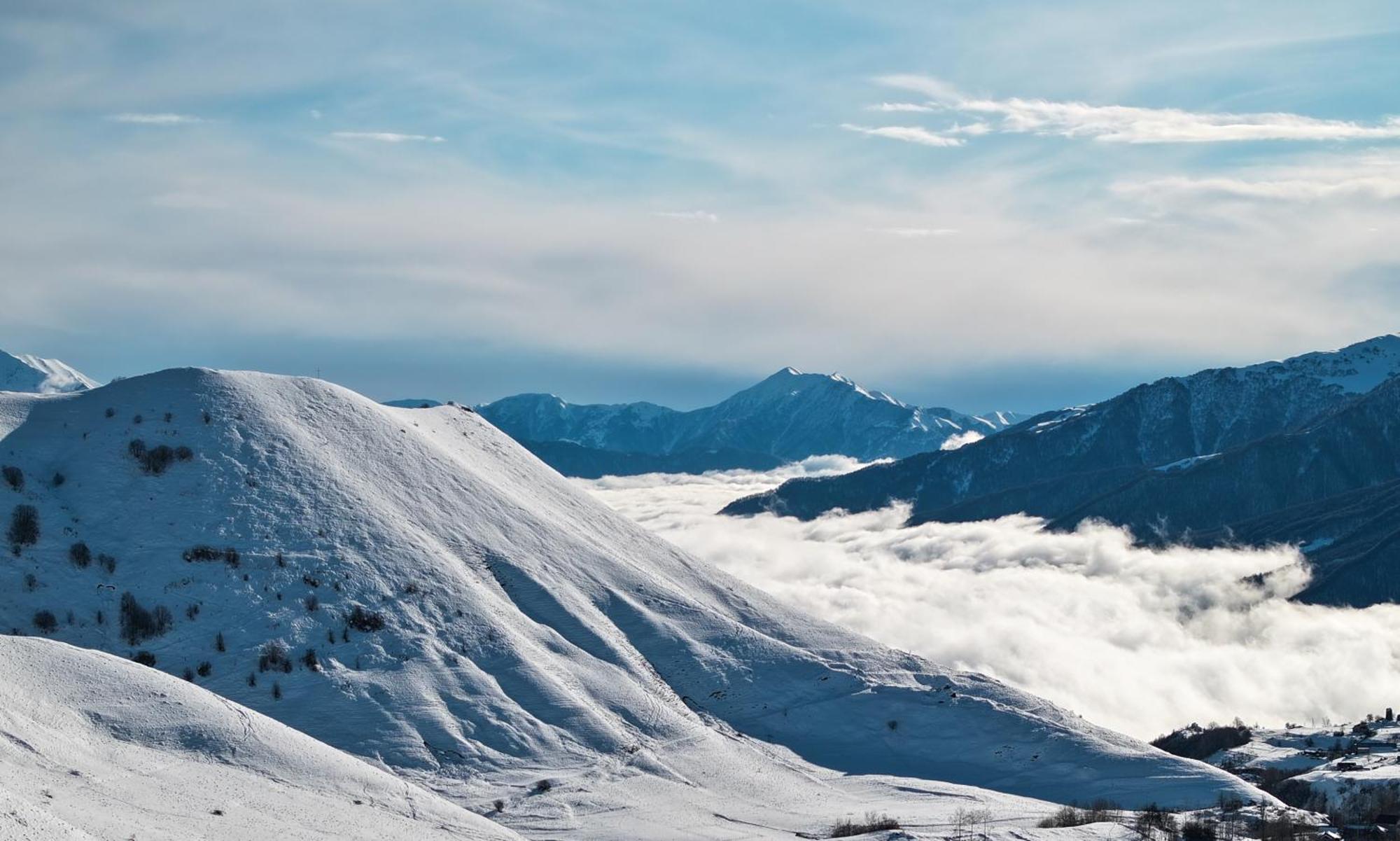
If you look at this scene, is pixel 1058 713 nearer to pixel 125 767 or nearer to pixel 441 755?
pixel 441 755

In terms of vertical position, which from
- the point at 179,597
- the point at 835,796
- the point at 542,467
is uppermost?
the point at 542,467

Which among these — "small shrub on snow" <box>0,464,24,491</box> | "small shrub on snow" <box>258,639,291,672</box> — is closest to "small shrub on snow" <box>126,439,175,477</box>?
"small shrub on snow" <box>0,464,24,491</box>

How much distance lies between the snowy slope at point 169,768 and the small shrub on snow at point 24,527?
109 ft

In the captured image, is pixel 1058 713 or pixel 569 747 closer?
pixel 569 747

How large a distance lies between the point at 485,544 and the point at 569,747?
3168 cm

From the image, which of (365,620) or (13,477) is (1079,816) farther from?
(13,477)

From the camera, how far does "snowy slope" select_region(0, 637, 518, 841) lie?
65438 mm

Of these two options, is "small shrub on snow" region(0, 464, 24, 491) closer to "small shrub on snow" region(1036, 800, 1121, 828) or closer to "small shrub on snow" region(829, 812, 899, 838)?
"small shrub on snow" region(829, 812, 899, 838)

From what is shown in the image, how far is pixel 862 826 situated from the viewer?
305ft

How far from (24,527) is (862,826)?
75917mm

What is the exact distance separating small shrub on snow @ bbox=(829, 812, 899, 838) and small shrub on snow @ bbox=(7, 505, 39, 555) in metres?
72.2

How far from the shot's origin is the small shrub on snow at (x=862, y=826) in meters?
90.2

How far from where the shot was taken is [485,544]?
5261 inches

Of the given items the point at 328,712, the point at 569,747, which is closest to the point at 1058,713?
the point at 569,747
